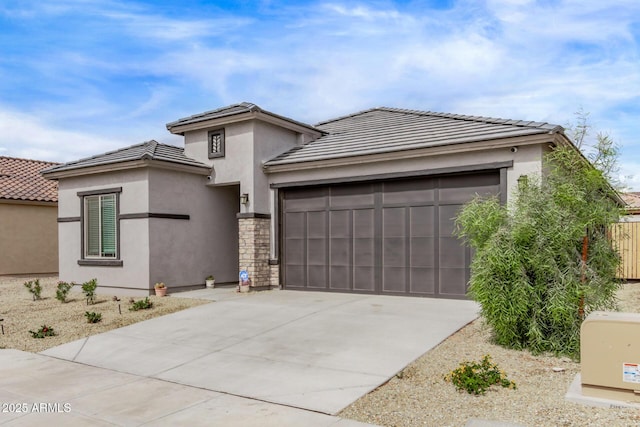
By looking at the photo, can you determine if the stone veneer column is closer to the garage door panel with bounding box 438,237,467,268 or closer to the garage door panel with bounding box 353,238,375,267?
the garage door panel with bounding box 353,238,375,267

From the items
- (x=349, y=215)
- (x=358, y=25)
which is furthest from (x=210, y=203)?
(x=358, y=25)

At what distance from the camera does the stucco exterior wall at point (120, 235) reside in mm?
12602

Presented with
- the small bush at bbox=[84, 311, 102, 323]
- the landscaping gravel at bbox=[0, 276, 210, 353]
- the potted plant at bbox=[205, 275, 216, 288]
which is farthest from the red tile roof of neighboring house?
the small bush at bbox=[84, 311, 102, 323]

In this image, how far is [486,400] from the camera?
5117 millimetres

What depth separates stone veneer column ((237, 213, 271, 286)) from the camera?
13.0 meters

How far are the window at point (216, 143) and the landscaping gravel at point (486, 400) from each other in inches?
365

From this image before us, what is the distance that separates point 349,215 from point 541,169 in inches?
185

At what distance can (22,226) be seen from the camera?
19172mm

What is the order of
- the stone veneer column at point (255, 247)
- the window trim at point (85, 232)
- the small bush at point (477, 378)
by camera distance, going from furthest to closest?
the window trim at point (85, 232) < the stone veneer column at point (255, 247) < the small bush at point (477, 378)

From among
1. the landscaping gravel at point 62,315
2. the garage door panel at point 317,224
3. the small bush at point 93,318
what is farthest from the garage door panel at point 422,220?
the small bush at point 93,318

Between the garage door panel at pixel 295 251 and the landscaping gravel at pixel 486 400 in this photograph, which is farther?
the garage door panel at pixel 295 251

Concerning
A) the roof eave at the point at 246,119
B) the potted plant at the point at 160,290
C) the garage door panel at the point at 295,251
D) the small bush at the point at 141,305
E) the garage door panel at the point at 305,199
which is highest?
the roof eave at the point at 246,119

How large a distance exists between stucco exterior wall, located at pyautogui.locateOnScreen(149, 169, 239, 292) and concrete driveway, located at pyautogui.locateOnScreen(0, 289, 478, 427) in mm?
2965

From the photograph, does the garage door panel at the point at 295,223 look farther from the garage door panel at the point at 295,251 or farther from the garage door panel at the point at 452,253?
the garage door panel at the point at 452,253
